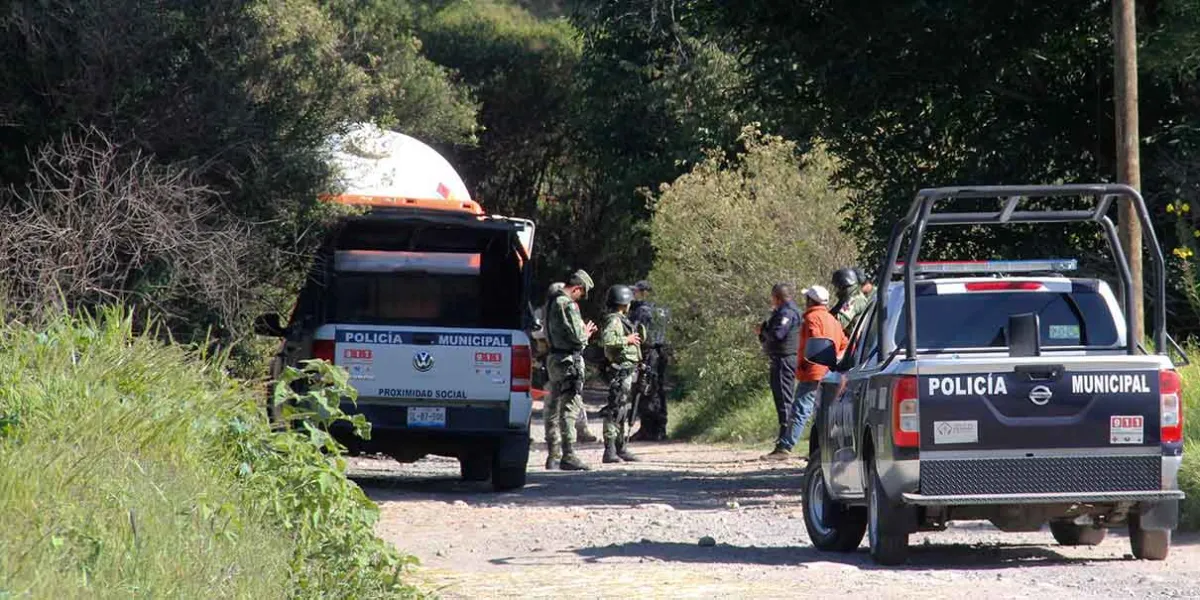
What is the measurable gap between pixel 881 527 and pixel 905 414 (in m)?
0.70

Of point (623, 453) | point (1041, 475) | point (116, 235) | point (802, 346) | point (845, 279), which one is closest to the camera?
point (1041, 475)

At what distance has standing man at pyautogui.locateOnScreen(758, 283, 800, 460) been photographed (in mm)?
18578

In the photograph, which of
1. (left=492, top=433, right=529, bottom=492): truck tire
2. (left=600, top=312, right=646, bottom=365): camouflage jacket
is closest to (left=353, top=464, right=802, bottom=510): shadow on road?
(left=492, top=433, right=529, bottom=492): truck tire

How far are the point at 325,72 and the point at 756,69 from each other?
4.11 meters

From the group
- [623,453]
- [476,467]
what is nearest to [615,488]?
[476,467]

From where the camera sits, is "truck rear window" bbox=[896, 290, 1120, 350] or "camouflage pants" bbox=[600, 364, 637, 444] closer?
"truck rear window" bbox=[896, 290, 1120, 350]

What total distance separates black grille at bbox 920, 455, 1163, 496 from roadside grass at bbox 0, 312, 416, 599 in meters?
3.01

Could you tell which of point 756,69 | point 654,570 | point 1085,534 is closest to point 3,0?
point 756,69

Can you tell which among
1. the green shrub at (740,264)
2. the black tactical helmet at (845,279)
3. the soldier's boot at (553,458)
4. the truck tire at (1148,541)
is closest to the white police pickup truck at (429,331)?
the soldier's boot at (553,458)

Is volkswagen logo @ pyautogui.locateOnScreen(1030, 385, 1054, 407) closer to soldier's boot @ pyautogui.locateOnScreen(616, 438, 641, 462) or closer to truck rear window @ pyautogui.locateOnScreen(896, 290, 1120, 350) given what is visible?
truck rear window @ pyautogui.locateOnScreen(896, 290, 1120, 350)

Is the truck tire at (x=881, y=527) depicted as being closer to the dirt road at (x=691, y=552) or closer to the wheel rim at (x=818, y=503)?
the dirt road at (x=691, y=552)

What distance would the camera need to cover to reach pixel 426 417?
1549 cm

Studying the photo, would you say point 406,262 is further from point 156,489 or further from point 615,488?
point 156,489

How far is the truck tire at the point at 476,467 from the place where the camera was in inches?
663
